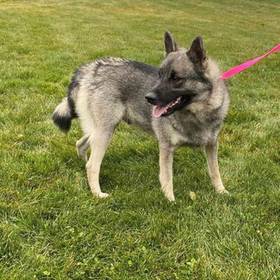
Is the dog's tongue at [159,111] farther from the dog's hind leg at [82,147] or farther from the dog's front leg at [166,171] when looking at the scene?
the dog's hind leg at [82,147]

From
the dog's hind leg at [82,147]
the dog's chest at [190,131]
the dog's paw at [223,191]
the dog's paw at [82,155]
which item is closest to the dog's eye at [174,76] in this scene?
the dog's chest at [190,131]

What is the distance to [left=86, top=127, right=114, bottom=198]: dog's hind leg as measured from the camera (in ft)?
13.3

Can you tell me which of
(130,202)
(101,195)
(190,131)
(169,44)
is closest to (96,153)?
(101,195)

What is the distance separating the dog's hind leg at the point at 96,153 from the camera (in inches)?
159

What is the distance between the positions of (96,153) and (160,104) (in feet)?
3.05

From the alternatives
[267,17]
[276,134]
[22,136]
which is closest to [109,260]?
[22,136]

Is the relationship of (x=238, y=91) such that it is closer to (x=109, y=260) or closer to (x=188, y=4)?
(x=109, y=260)

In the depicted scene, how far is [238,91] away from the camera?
→ 7371mm

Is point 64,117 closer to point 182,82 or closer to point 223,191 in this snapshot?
point 182,82

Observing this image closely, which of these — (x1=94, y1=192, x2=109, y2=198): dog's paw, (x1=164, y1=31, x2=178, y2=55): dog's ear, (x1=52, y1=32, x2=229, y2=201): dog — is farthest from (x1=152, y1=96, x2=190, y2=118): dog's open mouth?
(x1=94, y1=192, x2=109, y2=198): dog's paw

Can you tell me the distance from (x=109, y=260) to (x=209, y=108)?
1.60 meters

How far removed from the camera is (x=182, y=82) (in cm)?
362

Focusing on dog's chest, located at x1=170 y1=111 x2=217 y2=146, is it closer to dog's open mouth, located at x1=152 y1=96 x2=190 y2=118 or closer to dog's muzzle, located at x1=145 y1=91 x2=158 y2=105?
dog's open mouth, located at x1=152 y1=96 x2=190 y2=118

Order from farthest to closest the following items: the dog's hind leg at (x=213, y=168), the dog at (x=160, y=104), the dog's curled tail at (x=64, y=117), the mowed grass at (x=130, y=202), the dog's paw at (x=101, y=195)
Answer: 1. the dog's curled tail at (x=64, y=117)
2. the dog's hind leg at (x=213, y=168)
3. the dog's paw at (x=101, y=195)
4. the dog at (x=160, y=104)
5. the mowed grass at (x=130, y=202)
